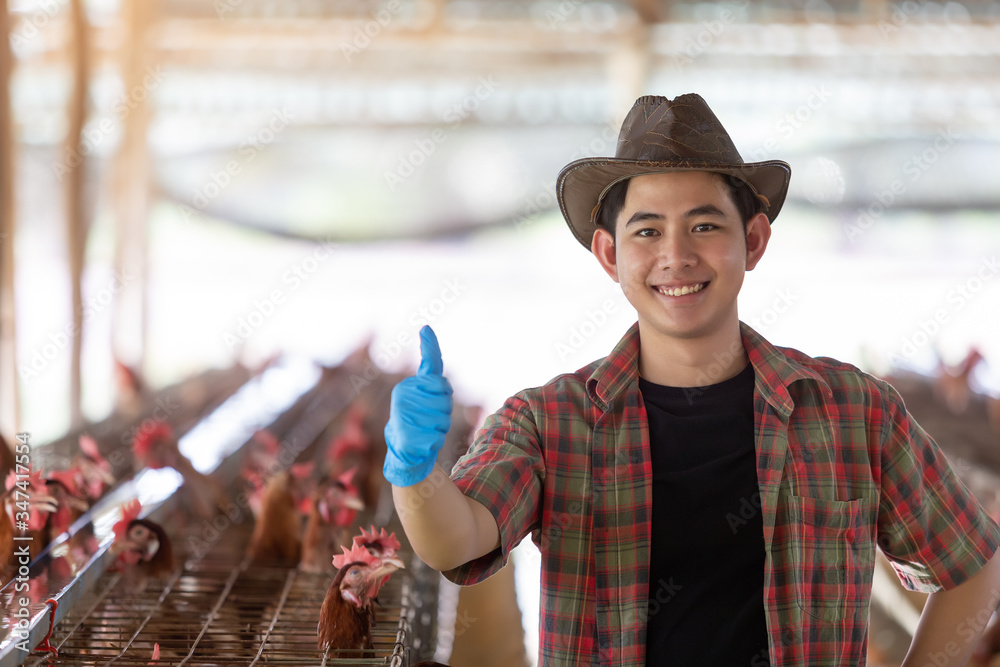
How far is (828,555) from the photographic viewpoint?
1393 mm

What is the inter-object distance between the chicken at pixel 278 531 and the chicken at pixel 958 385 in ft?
11.1

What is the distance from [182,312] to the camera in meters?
12.8

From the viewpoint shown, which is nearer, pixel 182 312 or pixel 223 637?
pixel 223 637

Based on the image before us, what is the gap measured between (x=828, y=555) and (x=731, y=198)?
1.92 ft

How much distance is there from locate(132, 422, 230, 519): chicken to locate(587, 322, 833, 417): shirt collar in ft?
4.66

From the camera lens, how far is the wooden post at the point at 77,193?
12.9 feet

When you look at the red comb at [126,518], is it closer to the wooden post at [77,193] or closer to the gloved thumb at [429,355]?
the gloved thumb at [429,355]

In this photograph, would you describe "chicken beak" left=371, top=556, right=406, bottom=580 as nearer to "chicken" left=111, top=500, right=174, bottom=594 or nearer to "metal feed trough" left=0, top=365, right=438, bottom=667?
"metal feed trough" left=0, top=365, right=438, bottom=667

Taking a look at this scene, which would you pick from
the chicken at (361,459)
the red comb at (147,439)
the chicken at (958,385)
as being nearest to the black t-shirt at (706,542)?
the chicken at (361,459)

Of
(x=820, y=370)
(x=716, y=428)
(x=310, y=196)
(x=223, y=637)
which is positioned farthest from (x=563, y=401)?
(x=310, y=196)

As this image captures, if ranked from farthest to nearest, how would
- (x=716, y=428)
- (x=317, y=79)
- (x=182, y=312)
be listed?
(x=182, y=312), (x=317, y=79), (x=716, y=428)

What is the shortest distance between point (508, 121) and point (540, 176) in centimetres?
240

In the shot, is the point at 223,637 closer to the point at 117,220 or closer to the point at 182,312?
the point at 117,220

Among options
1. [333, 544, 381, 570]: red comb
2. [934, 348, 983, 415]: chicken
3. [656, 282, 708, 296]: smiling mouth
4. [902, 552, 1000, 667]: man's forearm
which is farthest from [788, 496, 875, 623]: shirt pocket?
[934, 348, 983, 415]: chicken
